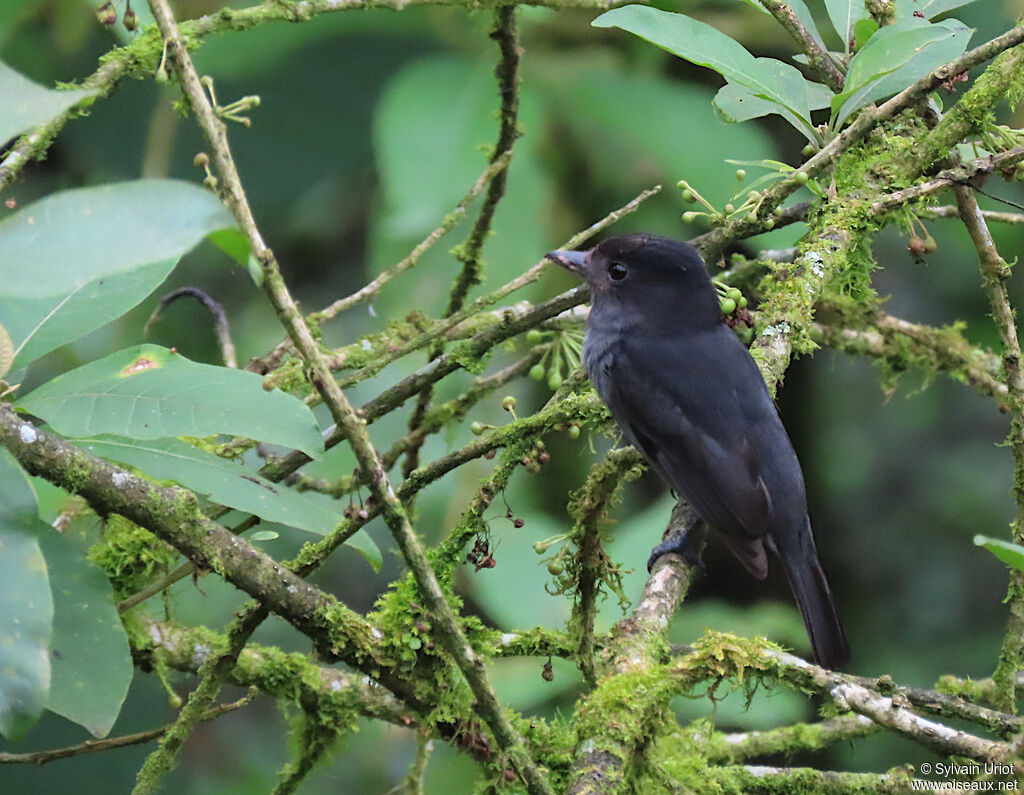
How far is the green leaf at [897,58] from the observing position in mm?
2406

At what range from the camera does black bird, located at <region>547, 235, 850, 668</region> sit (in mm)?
3123

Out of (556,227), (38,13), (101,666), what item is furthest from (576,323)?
(38,13)

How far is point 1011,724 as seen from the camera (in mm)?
2111

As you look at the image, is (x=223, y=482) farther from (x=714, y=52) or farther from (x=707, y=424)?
(x=707, y=424)

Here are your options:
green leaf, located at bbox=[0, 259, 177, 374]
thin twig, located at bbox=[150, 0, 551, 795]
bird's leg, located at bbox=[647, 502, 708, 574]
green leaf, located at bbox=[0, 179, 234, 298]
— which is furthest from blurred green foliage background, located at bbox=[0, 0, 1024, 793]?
green leaf, located at bbox=[0, 179, 234, 298]

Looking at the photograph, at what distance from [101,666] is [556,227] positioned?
339 cm

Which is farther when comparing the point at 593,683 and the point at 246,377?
the point at 593,683

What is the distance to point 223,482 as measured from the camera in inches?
82.2

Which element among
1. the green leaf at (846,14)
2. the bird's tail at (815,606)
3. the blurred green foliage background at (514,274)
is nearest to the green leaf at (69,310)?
the blurred green foliage background at (514,274)

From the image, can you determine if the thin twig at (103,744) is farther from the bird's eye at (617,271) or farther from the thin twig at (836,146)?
the bird's eye at (617,271)

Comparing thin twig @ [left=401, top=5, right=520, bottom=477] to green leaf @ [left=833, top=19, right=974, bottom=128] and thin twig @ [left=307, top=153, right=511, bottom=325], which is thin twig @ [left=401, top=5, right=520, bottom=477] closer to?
thin twig @ [left=307, top=153, right=511, bottom=325]

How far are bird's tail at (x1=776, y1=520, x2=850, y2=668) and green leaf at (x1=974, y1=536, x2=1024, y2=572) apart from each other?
1461mm

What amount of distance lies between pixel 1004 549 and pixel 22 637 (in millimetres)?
1450

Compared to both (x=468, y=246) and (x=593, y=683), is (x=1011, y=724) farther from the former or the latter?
(x=468, y=246)
